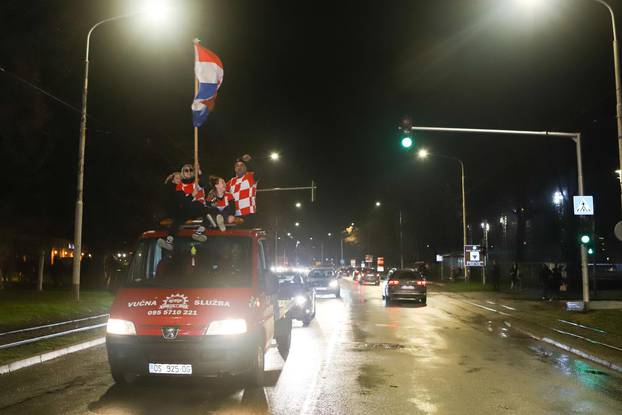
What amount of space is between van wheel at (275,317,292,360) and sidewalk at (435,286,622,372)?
17.9 feet

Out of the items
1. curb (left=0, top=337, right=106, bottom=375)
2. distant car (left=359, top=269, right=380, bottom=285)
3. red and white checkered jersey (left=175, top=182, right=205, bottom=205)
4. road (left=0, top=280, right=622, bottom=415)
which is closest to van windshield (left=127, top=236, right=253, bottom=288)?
red and white checkered jersey (left=175, top=182, right=205, bottom=205)

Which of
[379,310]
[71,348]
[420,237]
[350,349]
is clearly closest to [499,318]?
[379,310]

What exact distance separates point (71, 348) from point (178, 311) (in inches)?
230

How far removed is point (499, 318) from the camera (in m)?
20.2

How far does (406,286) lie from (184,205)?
19.5 m

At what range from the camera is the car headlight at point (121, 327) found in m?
7.46

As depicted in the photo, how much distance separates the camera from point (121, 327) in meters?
7.52

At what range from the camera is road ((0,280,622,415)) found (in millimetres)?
7297

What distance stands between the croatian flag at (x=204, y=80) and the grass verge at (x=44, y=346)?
560cm

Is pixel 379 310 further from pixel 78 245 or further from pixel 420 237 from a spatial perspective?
pixel 420 237

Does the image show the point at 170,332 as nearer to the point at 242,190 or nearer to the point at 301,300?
the point at 242,190

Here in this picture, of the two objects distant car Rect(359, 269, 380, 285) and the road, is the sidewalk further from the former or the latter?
distant car Rect(359, 269, 380, 285)

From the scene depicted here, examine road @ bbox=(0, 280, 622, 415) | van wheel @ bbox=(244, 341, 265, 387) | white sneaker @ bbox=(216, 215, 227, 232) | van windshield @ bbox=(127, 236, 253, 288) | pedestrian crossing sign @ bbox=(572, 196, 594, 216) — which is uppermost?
pedestrian crossing sign @ bbox=(572, 196, 594, 216)

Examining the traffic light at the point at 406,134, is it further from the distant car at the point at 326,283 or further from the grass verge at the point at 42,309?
the distant car at the point at 326,283
